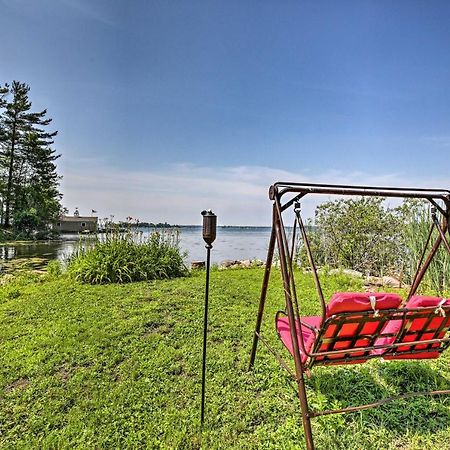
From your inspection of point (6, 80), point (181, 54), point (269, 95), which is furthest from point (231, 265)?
point (6, 80)

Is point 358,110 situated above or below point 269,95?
below

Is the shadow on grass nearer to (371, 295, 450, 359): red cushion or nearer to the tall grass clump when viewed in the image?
(371, 295, 450, 359): red cushion

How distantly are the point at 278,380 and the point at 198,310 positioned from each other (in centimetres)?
194

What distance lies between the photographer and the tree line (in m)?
24.1

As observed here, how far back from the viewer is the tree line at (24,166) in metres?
24.1

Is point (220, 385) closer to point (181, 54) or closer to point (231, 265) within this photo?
point (231, 265)

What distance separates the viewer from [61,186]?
29.8m

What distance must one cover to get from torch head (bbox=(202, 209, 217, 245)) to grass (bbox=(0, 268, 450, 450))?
1.27m

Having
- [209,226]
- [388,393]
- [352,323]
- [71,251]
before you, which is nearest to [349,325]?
[352,323]

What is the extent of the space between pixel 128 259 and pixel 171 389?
168 inches

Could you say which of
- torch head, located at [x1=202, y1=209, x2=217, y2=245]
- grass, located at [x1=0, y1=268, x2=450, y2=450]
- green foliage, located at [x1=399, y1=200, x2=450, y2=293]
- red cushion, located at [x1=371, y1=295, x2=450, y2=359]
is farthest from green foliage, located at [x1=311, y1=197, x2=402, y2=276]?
torch head, located at [x1=202, y1=209, x2=217, y2=245]

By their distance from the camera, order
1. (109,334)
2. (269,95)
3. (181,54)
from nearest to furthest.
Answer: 1. (109,334)
2. (181,54)
3. (269,95)

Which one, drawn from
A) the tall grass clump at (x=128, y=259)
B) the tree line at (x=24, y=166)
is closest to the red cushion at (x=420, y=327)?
the tall grass clump at (x=128, y=259)

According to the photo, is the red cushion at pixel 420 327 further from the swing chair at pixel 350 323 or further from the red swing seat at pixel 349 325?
the red swing seat at pixel 349 325
